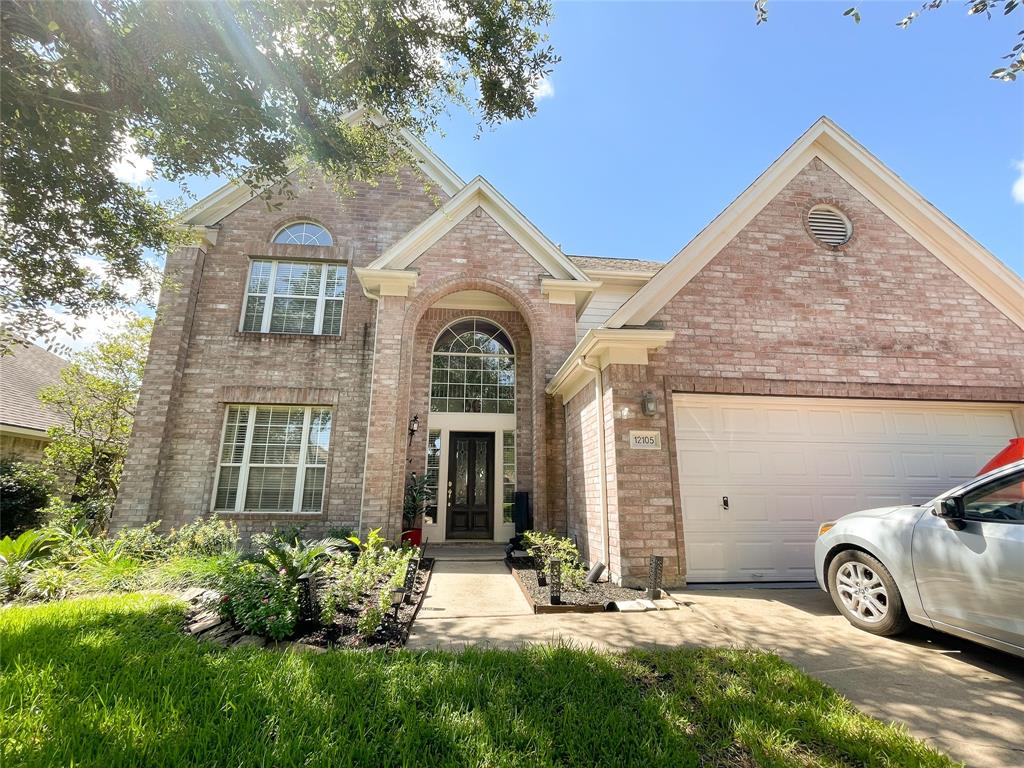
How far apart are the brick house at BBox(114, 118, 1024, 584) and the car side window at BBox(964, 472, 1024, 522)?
2.63m

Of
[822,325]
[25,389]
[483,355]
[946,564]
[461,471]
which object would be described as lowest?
[946,564]

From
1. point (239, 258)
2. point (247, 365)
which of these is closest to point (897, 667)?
point (247, 365)

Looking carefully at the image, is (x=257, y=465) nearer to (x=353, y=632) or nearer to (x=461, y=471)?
(x=461, y=471)

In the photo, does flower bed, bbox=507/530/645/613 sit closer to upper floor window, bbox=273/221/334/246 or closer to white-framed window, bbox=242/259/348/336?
white-framed window, bbox=242/259/348/336

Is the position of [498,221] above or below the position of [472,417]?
above

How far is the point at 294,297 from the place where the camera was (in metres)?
10.2

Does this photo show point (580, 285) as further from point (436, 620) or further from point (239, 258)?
point (239, 258)

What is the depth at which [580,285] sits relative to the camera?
9141 mm

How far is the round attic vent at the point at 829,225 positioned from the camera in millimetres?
7008

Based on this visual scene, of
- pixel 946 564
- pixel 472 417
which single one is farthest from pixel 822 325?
pixel 472 417

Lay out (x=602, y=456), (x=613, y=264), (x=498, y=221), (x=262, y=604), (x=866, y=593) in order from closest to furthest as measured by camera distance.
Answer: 1. (x=262, y=604)
2. (x=866, y=593)
3. (x=602, y=456)
4. (x=498, y=221)
5. (x=613, y=264)

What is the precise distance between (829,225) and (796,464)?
404 cm

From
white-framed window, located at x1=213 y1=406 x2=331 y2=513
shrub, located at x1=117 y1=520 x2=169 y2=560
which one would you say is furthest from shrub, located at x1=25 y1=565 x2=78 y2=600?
white-framed window, located at x1=213 y1=406 x2=331 y2=513

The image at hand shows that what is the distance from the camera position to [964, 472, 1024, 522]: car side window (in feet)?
10.7
